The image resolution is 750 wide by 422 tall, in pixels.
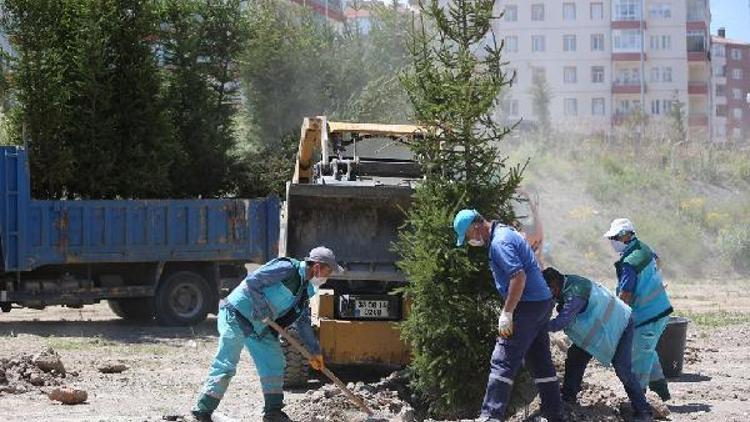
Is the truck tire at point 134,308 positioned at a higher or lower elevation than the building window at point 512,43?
lower

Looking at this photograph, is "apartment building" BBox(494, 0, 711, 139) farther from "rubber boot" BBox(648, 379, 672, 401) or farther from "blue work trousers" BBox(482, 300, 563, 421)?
"blue work trousers" BBox(482, 300, 563, 421)

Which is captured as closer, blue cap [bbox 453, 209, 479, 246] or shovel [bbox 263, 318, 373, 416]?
blue cap [bbox 453, 209, 479, 246]

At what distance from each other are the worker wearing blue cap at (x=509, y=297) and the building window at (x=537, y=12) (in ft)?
217

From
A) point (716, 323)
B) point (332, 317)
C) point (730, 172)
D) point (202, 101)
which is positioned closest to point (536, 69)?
point (730, 172)

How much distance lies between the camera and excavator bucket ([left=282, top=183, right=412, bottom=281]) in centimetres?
1310

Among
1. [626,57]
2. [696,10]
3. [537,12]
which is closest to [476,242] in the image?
[537,12]

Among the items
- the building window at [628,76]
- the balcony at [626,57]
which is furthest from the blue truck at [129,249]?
the building window at [628,76]

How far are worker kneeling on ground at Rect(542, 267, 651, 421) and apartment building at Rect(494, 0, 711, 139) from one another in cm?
6414

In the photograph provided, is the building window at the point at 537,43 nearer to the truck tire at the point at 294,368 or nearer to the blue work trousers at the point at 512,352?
the truck tire at the point at 294,368

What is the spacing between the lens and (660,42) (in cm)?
7756

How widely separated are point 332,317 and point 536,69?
61.7 m

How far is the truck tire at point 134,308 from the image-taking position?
779 inches

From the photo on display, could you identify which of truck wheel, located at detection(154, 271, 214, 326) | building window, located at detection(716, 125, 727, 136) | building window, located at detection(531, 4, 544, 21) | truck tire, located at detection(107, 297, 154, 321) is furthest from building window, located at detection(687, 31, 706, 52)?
truck wheel, located at detection(154, 271, 214, 326)

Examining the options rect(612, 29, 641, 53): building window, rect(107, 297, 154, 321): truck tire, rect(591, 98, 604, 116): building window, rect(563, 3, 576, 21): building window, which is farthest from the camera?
rect(591, 98, 604, 116): building window
